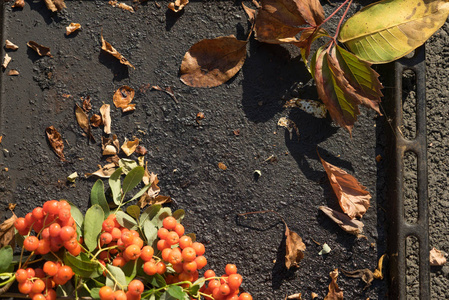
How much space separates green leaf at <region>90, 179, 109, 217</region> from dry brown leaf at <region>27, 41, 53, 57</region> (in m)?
0.69

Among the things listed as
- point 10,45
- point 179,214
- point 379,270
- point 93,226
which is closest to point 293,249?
point 379,270

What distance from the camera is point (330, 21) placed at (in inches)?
72.9

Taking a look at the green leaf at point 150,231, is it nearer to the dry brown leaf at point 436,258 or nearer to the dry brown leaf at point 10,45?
the dry brown leaf at point 10,45

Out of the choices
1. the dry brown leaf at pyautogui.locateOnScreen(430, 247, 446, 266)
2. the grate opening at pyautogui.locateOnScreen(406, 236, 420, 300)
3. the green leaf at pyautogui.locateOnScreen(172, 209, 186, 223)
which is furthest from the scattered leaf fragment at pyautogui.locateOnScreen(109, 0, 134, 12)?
the dry brown leaf at pyautogui.locateOnScreen(430, 247, 446, 266)

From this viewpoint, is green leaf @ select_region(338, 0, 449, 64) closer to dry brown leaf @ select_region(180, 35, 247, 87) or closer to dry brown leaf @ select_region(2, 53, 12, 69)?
dry brown leaf @ select_region(180, 35, 247, 87)

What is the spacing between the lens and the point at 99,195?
1.67 m

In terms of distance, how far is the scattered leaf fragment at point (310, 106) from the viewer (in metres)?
1.82

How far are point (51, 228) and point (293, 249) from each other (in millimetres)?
1047

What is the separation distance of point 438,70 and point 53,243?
78.8 inches

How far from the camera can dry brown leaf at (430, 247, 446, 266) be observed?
6.08 ft

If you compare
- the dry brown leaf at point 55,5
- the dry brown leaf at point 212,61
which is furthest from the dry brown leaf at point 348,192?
the dry brown leaf at point 55,5

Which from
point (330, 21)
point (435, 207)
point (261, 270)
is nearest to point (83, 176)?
point (261, 270)

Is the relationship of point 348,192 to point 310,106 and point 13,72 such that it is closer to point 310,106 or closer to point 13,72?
point 310,106

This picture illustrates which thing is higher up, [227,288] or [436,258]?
[436,258]
